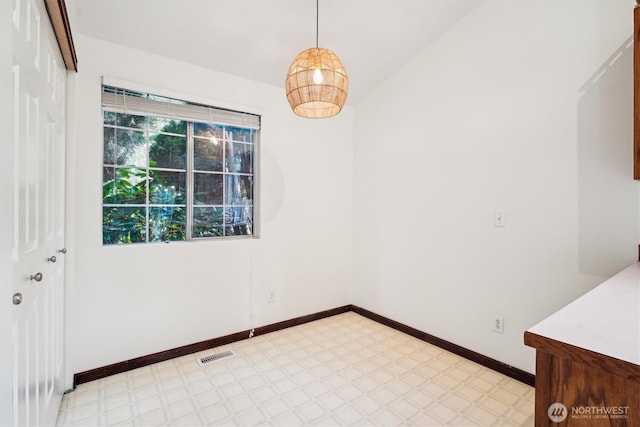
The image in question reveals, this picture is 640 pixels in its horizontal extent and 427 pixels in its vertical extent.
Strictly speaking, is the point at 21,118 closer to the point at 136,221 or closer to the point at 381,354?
the point at 136,221

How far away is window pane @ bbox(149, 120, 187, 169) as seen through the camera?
246cm

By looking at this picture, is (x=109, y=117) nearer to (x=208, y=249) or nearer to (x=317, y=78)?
(x=208, y=249)

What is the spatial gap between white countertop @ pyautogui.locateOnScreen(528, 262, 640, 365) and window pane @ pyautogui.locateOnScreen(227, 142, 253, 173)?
2.52 metres

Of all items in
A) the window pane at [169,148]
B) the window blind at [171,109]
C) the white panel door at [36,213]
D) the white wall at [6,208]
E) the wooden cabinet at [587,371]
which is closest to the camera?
the wooden cabinet at [587,371]

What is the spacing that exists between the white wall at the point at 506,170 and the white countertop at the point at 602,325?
1.02 meters

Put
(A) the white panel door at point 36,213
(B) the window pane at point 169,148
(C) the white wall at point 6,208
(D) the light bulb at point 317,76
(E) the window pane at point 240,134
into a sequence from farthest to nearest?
(E) the window pane at point 240,134 < (B) the window pane at point 169,148 < (D) the light bulb at point 317,76 < (A) the white panel door at point 36,213 < (C) the white wall at point 6,208

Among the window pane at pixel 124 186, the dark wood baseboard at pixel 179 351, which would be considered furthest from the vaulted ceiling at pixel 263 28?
the dark wood baseboard at pixel 179 351

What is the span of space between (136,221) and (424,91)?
8.40 ft

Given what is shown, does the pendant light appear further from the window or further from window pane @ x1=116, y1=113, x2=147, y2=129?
window pane @ x1=116, y1=113, x2=147, y2=129

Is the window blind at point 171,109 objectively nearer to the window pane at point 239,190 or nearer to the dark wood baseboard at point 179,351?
the window pane at point 239,190

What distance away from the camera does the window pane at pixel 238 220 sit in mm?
2832

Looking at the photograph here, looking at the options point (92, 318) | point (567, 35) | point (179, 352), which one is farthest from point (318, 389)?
point (567, 35)

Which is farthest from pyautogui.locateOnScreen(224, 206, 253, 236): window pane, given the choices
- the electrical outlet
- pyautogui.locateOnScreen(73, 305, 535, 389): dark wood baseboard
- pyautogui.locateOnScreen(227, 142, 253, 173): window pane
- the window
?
the electrical outlet

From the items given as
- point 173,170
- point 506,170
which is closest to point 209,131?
point 173,170
